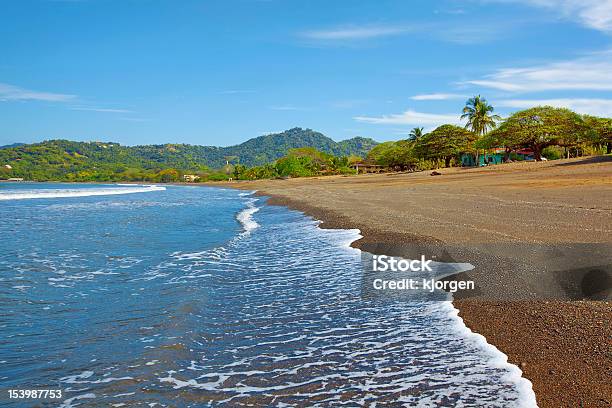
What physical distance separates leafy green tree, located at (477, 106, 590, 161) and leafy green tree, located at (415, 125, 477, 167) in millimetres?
11738

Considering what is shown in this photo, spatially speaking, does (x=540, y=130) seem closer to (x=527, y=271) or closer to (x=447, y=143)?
(x=447, y=143)

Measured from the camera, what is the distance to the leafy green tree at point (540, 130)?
57.0m

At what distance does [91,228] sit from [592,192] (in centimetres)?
2148

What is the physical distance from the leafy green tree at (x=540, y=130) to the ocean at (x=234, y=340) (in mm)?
54310

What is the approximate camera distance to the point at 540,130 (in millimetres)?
56406

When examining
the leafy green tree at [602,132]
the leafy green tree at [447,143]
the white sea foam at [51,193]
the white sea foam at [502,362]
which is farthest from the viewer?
the leafy green tree at [447,143]

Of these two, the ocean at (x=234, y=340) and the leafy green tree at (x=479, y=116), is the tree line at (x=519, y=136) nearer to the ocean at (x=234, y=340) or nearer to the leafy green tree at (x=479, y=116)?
the leafy green tree at (x=479, y=116)

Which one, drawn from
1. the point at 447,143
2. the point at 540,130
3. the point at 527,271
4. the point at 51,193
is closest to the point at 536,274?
the point at 527,271

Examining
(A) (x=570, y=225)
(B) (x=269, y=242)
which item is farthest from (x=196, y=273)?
(A) (x=570, y=225)

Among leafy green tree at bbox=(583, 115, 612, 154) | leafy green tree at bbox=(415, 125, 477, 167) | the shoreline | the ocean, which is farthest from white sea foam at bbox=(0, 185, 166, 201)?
leafy green tree at bbox=(583, 115, 612, 154)

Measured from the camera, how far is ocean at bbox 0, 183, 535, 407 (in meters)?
4.29

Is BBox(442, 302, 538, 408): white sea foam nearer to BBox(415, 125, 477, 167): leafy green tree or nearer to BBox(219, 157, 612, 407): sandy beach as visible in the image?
BBox(219, 157, 612, 407): sandy beach

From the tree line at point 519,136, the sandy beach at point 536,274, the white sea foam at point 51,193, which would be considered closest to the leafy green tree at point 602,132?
the tree line at point 519,136

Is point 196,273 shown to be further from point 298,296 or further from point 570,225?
point 570,225
